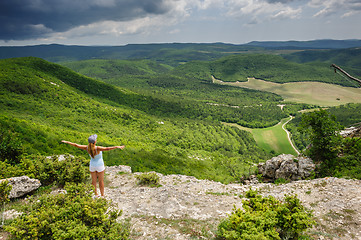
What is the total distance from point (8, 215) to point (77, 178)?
5.07 meters

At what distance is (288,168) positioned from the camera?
80.7ft

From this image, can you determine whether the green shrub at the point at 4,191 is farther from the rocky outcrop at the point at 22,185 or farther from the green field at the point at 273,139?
the green field at the point at 273,139

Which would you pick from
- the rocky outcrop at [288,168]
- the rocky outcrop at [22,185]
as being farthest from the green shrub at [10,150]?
the rocky outcrop at [288,168]

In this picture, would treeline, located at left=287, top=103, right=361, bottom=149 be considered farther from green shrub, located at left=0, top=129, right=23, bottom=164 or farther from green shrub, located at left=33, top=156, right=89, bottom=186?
green shrub, located at left=0, top=129, right=23, bottom=164

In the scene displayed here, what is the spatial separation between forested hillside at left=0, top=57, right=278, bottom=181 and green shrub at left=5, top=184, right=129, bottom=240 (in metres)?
13.9

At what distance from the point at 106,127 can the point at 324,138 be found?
57472mm

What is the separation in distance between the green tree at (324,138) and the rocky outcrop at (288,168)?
4.05 feet

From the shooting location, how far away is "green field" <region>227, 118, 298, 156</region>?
12358 cm

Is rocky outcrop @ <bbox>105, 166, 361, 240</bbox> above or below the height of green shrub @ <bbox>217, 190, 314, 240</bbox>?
below

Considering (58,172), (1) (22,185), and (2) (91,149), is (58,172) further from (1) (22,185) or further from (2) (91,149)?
(2) (91,149)

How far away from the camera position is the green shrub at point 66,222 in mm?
7582

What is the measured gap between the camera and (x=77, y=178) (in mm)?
14773

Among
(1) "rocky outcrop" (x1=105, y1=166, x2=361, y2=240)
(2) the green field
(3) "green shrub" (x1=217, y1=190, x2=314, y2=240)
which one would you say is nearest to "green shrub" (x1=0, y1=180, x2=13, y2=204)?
(1) "rocky outcrop" (x1=105, y1=166, x2=361, y2=240)

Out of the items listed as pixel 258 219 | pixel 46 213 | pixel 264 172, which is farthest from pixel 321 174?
pixel 46 213
